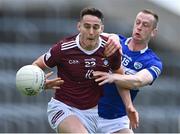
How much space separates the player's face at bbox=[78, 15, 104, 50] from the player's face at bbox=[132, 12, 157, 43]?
855mm

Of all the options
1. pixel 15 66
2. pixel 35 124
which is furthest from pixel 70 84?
pixel 15 66

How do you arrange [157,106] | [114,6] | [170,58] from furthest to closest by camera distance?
[114,6], [170,58], [157,106]

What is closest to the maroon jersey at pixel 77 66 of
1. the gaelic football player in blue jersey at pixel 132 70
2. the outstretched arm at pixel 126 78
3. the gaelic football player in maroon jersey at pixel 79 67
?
the gaelic football player in maroon jersey at pixel 79 67

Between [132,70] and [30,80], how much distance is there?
1.53m

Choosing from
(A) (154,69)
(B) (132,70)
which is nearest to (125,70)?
(B) (132,70)

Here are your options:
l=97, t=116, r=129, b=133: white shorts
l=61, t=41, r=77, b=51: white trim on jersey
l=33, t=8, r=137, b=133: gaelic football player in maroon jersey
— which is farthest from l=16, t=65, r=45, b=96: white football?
l=97, t=116, r=129, b=133: white shorts

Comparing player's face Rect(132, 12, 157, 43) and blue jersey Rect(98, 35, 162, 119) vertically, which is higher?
player's face Rect(132, 12, 157, 43)

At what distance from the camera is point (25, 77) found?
31.7 ft

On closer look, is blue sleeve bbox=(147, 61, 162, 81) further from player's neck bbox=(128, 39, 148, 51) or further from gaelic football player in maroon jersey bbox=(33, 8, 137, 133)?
gaelic football player in maroon jersey bbox=(33, 8, 137, 133)

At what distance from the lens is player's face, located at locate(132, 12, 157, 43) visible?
10625 millimetres

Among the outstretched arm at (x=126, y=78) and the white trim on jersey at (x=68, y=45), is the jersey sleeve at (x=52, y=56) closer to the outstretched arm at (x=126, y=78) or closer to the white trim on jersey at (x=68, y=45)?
the white trim on jersey at (x=68, y=45)

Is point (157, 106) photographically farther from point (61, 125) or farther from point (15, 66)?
point (61, 125)

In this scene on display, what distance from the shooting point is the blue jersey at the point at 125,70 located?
10609 mm

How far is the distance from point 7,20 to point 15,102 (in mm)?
2915
